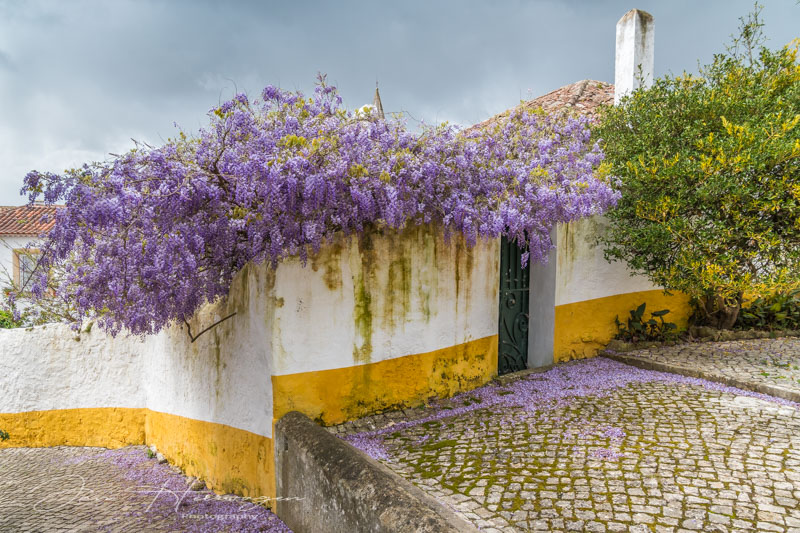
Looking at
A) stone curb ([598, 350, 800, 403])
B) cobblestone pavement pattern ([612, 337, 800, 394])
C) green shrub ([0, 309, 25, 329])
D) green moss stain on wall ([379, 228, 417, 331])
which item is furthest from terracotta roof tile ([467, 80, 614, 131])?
green shrub ([0, 309, 25, 329])

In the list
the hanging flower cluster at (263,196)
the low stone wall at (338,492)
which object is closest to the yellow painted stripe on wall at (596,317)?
the hanging flower cluster at (263,196)

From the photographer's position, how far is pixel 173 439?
22.0ft

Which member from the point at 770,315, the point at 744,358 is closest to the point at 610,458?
the point at 744,358

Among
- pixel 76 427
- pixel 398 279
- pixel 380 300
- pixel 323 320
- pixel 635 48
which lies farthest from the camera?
pixel 635 48

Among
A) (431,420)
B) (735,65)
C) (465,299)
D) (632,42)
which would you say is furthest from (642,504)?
(632,42)

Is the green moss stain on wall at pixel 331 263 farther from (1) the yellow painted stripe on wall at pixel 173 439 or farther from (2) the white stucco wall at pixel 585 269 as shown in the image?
(2) the white stucco wall at pixel 585 269

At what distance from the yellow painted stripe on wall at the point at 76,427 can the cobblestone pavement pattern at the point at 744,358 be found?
7.80 metres

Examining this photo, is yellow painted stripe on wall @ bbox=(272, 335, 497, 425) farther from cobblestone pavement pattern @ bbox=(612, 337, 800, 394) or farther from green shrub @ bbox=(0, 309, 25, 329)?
green shrub @ bbox=(0, 309, 25, 329)

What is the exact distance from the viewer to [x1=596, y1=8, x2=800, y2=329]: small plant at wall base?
6.38 meters

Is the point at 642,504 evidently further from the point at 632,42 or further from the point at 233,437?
the point at 632,42

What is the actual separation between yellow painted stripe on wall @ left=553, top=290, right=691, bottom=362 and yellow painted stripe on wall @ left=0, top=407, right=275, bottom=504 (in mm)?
4346

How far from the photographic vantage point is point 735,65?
7711 mm

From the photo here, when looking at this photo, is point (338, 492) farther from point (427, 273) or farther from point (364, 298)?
point (427, 273)

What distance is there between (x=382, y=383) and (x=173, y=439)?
3.37 meters
